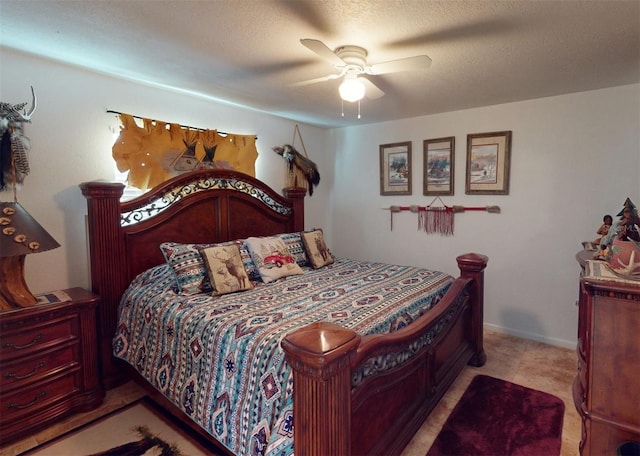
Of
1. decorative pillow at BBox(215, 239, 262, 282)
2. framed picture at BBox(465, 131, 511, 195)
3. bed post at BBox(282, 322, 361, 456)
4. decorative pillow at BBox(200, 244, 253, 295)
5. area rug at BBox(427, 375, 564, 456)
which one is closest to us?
bed post at BBox(282, 322, 361, 456)

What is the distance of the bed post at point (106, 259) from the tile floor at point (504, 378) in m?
0.26

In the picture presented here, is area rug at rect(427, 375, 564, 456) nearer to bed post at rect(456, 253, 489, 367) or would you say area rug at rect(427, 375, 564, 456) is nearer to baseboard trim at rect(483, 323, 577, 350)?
bed post at rect(456, 253, 489, 367)

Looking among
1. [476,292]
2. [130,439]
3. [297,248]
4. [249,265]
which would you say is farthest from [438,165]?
[130,439]

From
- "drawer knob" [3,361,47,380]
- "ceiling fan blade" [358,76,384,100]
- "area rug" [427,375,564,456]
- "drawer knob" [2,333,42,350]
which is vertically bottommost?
"area rug" [427,375,564,456]

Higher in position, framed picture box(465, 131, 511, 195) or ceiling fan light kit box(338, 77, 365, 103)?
ceiling fan light kit box(338, 77, 365, 103)

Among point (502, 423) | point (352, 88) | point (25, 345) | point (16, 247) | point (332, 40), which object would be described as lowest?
point (502, 423)

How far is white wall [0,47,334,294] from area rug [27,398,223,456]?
3.14ft

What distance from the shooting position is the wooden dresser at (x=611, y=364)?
1327mm

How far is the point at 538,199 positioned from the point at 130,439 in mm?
3597

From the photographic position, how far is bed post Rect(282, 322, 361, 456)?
1067 mm

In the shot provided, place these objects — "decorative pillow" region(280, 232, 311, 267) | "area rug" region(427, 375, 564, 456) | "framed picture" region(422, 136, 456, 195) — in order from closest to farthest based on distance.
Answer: "area rug" region(427, 375, 564, 456) < "decorative pillow" region(280, 232, 311, 267) < "framed picture" region(422, 136, 456, 195)

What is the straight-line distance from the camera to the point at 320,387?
3.56ft

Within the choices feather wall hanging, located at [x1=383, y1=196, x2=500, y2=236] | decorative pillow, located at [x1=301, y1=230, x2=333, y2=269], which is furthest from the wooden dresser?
feather wall hanging, located at [x1=383, y1=196, x2=500, y2=236]

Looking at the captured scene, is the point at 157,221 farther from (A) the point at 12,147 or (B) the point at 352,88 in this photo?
(B) the point at 352,88
